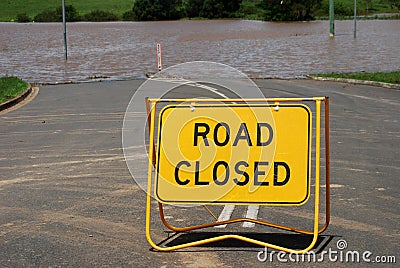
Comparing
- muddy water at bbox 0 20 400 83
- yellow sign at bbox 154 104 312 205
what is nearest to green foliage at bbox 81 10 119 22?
muddy water at bbox 0 20 400 83

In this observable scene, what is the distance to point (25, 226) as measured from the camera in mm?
7910

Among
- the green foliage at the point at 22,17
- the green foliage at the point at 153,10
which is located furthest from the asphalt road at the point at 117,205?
the green foliage at the point at 22,17

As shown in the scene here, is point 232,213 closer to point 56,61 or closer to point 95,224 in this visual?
point 95,224

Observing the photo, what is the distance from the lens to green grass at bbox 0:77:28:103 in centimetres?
2069

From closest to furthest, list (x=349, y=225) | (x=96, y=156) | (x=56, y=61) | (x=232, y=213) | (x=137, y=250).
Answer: (x=137, y=250)
(x=349, y=225)
(x=232, y=213)
(x=96, y=156)
(x=56, y=61)

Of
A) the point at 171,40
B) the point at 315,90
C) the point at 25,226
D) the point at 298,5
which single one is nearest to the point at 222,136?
the point at 25,226

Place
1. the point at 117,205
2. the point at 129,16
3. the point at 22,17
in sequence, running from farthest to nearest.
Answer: the point at 129,16 < the point at 22,17 < the point at 117,205

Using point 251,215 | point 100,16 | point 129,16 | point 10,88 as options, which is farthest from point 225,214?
point 100,16

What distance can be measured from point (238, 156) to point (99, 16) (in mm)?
111394

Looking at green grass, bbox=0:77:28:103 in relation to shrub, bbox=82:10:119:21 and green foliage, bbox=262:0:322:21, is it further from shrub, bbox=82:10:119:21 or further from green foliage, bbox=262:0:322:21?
shrub, bbox=82:10:119:21

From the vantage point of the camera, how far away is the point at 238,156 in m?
7.26

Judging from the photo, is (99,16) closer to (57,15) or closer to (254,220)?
(57,15)

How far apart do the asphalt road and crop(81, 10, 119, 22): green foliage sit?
101433 millimetres

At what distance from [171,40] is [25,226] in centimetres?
5549
